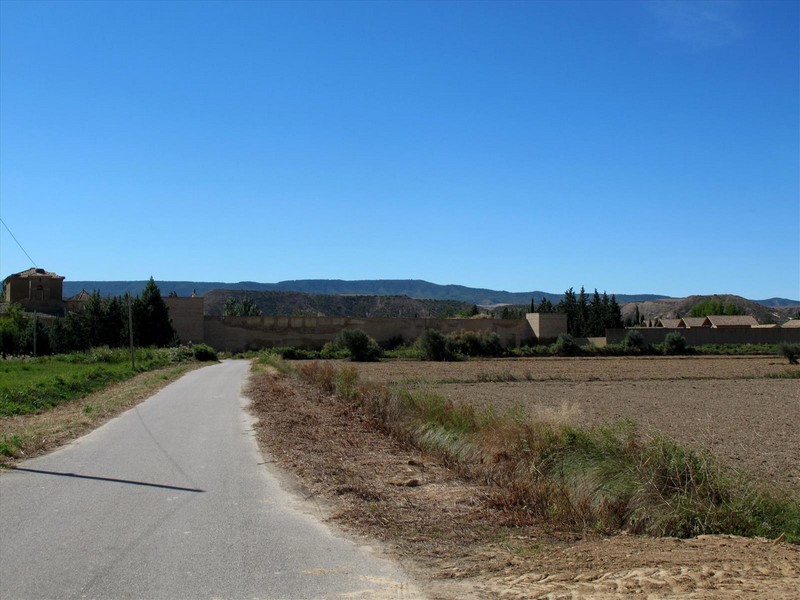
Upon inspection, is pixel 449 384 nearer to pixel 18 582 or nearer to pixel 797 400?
pixel 797 400

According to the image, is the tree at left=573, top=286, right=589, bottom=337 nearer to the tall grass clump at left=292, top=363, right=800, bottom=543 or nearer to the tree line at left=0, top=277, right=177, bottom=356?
the tree line at left=0, top=277, right=177, bottom=356

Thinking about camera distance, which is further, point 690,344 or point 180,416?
point 690,344

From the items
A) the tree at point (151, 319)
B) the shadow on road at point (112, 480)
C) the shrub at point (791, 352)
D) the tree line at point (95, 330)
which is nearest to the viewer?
the shadow on road at point (112, 480)

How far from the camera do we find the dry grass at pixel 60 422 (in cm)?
1479

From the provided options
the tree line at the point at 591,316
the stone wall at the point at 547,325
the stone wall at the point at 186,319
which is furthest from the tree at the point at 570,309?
the stone wall at the point at 186,319

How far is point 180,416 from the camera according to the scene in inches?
853

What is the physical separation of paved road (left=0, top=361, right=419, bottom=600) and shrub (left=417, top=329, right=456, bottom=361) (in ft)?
216

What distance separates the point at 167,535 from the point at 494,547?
3.54 m

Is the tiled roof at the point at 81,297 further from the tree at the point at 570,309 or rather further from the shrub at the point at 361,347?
the tree at the point at 570,309

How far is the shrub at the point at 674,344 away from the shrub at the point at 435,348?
997 inches

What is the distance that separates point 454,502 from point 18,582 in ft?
16.9

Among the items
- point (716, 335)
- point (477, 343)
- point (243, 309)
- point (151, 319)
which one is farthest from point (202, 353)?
point (243, 309)

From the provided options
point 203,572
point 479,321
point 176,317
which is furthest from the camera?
point 479,321

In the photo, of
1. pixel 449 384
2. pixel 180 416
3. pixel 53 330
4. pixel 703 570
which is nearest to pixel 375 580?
pixel 703 570
